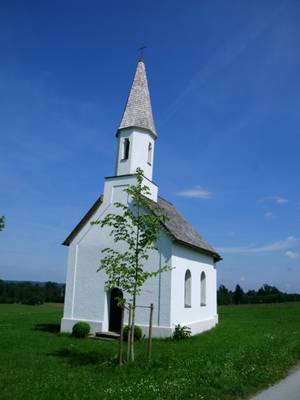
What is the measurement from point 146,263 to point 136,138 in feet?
24.6

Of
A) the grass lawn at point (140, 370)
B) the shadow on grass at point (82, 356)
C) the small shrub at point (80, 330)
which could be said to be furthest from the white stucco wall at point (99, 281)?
the shadow on grass at point (82, 356)

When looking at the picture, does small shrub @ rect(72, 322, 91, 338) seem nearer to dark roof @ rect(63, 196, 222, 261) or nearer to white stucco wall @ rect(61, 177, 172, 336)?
white stucco wall @ rect(61, 177, 172, 336)

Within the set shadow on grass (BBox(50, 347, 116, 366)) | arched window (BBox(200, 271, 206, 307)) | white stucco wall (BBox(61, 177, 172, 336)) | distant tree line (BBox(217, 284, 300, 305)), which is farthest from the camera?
distant tree line (BBox(217, 284, 300, 305))

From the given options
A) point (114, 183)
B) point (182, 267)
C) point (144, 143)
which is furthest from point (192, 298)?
point (144, 143)

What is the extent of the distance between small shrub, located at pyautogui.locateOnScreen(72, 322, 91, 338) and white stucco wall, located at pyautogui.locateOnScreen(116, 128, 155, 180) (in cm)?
877

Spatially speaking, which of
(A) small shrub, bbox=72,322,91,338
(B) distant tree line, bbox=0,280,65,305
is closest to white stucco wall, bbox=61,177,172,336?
(A) small shrub, bbox=72,322,91,338

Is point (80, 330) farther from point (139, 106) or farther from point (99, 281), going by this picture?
point (139, 106)

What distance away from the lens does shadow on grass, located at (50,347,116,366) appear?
13.7m

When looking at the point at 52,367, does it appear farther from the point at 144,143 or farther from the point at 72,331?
the point at 144,143

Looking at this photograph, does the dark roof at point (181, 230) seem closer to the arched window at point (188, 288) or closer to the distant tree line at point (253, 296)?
the arched window at point (188, 288)

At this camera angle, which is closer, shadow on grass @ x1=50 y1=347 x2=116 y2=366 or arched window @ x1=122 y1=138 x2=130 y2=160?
shadow on grass @ x1=50 y1=347 x2=116 y2=366

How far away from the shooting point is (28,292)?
80938 mm

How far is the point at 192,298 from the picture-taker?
2345cm

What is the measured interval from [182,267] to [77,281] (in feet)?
20.2
